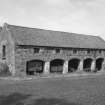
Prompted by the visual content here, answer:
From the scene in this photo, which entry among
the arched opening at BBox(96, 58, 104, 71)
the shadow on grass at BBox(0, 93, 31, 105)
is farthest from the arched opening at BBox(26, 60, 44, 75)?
the arched opening at BBox(96, 58, 104, 71)

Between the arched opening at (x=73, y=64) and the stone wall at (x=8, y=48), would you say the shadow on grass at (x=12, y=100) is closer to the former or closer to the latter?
the stone wall at (x=8, y=48)

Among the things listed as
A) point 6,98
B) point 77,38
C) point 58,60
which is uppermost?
point 77,38

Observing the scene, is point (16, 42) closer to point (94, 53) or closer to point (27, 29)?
point (27, 29)

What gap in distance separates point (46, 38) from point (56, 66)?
5086 millimetres

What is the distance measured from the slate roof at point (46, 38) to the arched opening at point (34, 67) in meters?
2.88

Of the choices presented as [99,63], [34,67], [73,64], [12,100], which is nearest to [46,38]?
[34,67]

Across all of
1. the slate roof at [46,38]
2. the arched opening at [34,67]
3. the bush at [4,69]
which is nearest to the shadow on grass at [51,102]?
the slate roof at [46,38]

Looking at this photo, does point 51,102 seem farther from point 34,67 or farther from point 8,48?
point 8,48

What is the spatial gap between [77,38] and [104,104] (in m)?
22.2

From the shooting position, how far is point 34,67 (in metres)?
22.8

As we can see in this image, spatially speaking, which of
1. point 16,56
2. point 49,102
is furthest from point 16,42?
point 49,102

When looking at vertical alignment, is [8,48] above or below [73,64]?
above

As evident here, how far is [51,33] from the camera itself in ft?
91.6

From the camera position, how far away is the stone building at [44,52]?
21.2 m
